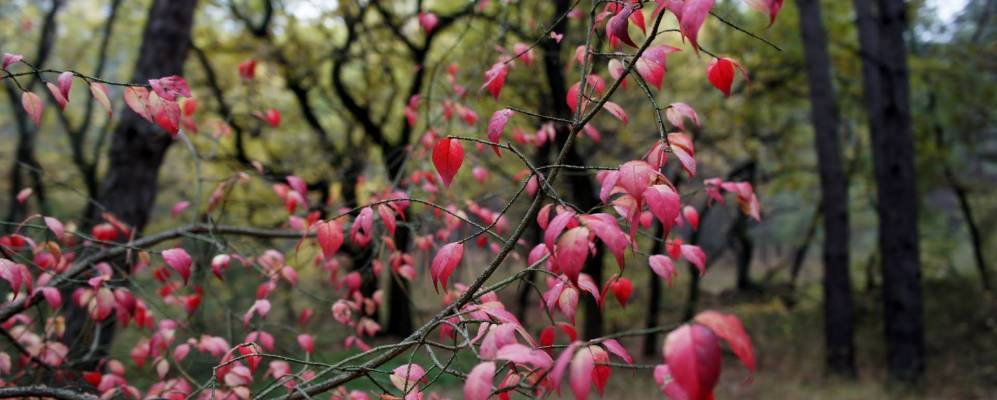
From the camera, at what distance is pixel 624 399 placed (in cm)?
688

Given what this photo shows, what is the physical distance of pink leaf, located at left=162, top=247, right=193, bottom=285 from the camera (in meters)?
1.76

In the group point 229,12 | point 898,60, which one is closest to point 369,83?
point 229,12

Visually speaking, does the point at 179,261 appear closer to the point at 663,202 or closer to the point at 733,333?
the point at 663,202

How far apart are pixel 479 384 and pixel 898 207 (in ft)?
24.4

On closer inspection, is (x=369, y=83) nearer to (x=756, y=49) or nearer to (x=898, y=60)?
(x=756, y=49)

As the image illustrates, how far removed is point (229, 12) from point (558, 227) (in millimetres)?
9690

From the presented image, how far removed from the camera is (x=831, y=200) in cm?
736

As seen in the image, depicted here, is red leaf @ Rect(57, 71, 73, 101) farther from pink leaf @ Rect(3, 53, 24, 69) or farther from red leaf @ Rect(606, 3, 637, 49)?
red leaf @ Rect(606, 3, 637, 49)

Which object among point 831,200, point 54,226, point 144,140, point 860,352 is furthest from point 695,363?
point 860,352

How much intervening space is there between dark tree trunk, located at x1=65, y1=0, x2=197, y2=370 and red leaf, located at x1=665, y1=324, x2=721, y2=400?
3813 millimetres

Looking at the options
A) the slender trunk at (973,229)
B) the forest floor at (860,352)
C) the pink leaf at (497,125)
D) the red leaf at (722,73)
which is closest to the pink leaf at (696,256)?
the red leaf at (722,73)

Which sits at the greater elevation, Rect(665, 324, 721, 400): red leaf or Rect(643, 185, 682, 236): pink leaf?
Rect(643, 185, 682, 236): pink leaf

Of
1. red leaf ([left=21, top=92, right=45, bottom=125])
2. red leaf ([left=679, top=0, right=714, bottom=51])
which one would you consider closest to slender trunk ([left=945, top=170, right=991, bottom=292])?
red leaf ([left=679, top=0, right=714, bottom=51])

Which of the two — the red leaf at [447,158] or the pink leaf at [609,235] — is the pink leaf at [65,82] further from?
the pink leaf at [609,235]
